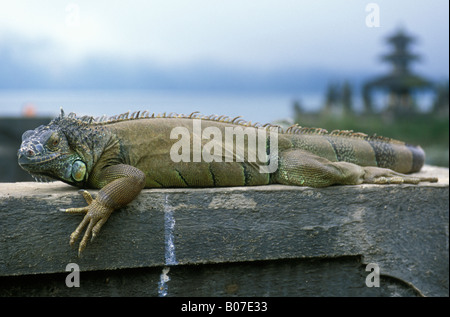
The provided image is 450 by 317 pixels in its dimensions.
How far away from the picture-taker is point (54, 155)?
156 inches

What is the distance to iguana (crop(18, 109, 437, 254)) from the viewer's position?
154 inches

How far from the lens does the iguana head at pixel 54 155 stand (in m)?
3.87

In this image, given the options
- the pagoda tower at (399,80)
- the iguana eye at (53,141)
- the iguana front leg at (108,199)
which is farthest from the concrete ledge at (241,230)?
the pagoda tower at (399,80)

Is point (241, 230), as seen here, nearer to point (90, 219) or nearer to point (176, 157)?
point (176, 157)

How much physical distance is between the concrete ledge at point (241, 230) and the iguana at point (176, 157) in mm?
188

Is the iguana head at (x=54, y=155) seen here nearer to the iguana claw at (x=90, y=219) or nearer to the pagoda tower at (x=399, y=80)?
the iguana claw at (x=90, y=219)

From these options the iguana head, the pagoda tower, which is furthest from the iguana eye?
the pagoda tower

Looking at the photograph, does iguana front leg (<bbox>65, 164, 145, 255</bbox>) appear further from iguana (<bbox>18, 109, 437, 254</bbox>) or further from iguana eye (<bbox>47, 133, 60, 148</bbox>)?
iguana eye (<bbox>47, 133, 60, 148</bbox>)

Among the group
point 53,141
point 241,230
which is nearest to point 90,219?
point 53,141

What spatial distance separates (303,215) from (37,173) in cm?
250

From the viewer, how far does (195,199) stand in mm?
4234
